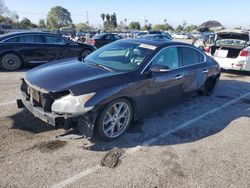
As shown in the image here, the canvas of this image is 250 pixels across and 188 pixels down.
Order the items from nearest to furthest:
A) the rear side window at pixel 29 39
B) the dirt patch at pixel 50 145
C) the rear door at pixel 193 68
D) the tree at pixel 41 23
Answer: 1. the dirt patch at pixel 50 145
2. the rear door at pixel 193 68
3. the rear side window at pixel 29 39
4. the tree at pixel 41 23

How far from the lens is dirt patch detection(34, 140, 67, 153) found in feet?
12.9

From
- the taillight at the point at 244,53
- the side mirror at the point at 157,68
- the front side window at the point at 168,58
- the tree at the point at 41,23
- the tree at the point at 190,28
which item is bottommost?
the tree at the point at 190,28

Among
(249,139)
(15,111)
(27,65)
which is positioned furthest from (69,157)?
(27,65)

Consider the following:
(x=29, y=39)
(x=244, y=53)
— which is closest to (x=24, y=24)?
(x=29, y=39)

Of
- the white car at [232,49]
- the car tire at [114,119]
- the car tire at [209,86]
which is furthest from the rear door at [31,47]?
the car tire at [114,119]

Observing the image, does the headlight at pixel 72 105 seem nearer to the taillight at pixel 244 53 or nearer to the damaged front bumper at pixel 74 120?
the damaged front bumper at pixel 74 120

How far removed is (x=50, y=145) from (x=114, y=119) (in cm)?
102

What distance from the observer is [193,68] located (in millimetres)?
5762

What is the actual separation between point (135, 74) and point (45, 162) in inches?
75.3

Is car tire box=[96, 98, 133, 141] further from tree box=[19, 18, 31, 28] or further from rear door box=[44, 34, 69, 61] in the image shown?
tree box=[19, 18, 31, 28]

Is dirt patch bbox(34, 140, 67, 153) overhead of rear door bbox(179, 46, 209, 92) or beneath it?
beneath

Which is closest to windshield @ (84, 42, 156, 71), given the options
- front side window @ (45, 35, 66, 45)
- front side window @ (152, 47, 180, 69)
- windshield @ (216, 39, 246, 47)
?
front side window @ (152, 47, 180, 69)

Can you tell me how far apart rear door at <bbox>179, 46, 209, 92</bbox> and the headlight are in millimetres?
2470

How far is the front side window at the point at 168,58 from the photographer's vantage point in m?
4.85
